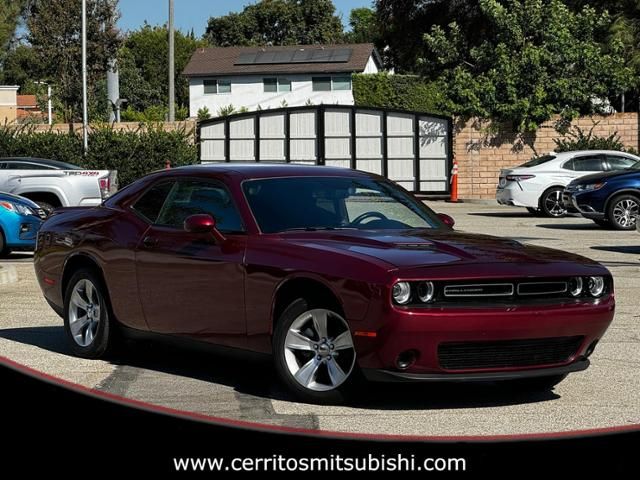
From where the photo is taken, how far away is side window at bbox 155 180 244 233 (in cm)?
812

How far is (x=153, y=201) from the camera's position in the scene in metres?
8.93

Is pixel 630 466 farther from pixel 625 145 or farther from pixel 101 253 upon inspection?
pixel 625 145

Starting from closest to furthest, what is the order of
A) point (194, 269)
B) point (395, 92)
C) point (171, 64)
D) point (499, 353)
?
point (499, 353), point (194, 269), point (171, 64), point (395, 92)

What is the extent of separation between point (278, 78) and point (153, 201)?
67.9 meters

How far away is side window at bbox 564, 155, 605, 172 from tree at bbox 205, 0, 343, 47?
77160mm

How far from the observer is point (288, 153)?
A: 4281 cm

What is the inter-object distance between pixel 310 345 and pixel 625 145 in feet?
111

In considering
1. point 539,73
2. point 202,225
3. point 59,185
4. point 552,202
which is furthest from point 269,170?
point 539,73

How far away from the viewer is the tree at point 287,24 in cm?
10450

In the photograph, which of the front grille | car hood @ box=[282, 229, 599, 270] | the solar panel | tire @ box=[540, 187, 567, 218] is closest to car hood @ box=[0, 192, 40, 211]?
car hood @ box=[282, 229, 599, 270]

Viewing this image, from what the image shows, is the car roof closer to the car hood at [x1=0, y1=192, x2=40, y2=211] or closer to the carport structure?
the car hood at [x1=0, y1=192, x2=40, y2=211]

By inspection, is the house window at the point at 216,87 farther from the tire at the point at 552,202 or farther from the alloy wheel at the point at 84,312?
the alloy wheel at the point at 84,312

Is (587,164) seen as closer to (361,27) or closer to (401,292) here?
(401,292)

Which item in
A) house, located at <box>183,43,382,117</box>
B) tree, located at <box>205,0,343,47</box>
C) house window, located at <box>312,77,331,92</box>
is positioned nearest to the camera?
house, located at <box>183,43,382,117</box>
